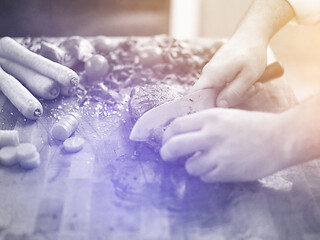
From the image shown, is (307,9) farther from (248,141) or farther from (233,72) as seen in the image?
(248,141)

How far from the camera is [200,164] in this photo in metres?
0.96

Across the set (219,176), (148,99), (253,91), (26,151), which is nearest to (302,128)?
(219,176)

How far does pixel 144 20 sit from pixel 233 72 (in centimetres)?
154

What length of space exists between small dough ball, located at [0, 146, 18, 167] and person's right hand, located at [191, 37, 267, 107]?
574mm

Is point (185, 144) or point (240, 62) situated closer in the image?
point (185, 144)


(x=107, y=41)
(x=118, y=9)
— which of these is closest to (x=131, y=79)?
(x=107, y=41)

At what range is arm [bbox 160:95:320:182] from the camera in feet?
3.11

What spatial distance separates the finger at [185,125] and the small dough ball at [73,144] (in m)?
0.28

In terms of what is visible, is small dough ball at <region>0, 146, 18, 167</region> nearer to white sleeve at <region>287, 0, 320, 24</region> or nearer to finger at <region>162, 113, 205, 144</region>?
finger at <region>162, 113, 205, 144</region>

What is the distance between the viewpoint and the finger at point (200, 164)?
0.95m

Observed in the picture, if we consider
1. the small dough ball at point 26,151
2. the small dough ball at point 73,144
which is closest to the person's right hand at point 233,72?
the small dough ball at point 73,144

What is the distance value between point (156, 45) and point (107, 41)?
0.72 ft

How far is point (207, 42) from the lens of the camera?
5.69 ft

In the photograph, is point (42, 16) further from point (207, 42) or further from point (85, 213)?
point (85, 213)
